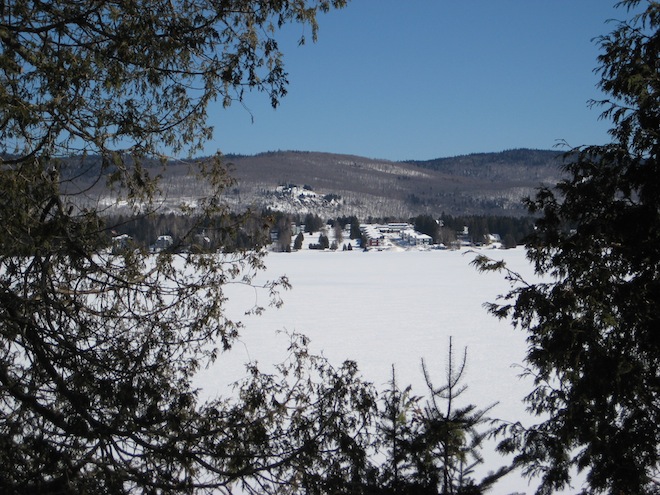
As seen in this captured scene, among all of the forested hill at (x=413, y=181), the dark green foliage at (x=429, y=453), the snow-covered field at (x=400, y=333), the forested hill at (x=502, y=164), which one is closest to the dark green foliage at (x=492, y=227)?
the snow-covered field at (x=400, y=333)

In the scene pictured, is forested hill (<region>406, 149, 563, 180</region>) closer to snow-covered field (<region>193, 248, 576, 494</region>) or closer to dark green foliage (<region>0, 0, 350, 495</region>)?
snow-covered field (<region>193, 248, 576, 494</region>)

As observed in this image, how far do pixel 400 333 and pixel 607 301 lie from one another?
931 cm

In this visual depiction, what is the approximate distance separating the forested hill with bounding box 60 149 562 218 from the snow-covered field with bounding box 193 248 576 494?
3494 inches

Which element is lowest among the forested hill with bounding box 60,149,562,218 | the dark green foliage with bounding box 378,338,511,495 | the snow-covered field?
the snow-covered field

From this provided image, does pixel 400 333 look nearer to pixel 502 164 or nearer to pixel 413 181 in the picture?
pixel 413 181

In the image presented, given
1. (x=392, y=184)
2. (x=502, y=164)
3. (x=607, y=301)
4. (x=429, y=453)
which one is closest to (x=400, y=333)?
(x=607, y=301)

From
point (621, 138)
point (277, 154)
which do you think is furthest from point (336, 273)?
point (277, 154)

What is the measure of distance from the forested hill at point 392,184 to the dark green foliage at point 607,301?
106153mm

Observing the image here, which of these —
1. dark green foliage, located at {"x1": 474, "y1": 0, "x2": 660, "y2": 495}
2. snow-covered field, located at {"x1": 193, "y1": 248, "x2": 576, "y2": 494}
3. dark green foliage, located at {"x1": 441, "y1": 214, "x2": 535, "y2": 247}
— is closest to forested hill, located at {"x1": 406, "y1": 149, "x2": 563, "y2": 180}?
dark green foliage, located at {"x1": 441, "y1": 214, "x2": 535, "y2": 247}

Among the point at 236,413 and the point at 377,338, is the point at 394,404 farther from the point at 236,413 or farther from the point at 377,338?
the point at 377,338

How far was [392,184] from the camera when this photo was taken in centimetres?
17938

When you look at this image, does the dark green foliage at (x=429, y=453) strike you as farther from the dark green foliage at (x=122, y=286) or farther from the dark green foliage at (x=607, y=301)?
the dark green foliage at (x=607, y=301)

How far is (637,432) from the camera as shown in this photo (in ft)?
14.5

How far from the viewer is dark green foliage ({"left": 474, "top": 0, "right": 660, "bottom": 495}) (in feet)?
A: 14.5
